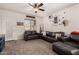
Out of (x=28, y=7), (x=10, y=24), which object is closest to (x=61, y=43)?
(x=28, y=7)

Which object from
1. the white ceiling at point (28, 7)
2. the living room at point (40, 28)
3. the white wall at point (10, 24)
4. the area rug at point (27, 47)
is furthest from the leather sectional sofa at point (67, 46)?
the white wall at point (10, 24)

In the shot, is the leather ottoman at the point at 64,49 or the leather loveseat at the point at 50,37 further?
the leather loveseat at the point at 50,37

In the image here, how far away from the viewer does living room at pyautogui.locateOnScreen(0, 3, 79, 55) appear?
165cm

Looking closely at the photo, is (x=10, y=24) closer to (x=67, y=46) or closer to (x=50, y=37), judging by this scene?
(x=50, y=37)

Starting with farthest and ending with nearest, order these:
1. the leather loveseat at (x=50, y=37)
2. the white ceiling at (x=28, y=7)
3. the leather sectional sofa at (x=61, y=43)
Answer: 1. the leather loveseat at (x=50, y=37)
2. the leather sectional sofa at (x=61, y=43)
3. the white ceiling at (x=28, y=7)

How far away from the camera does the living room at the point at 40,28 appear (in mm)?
1652

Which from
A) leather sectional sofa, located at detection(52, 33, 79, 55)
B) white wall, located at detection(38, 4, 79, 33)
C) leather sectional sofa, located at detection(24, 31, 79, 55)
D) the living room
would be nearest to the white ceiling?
the living room

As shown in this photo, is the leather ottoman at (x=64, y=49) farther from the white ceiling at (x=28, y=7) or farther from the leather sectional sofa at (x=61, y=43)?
the white ceiling at (x=28, y=7)

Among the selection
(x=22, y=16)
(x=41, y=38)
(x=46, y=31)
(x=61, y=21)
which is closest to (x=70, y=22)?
(x=61, y=21)

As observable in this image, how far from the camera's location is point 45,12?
179cm

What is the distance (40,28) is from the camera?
1.95m

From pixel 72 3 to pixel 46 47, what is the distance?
1.10 meters

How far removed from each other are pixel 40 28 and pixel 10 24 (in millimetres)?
684

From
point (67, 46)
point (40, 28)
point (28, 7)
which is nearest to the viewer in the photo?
point (28, 7)
